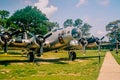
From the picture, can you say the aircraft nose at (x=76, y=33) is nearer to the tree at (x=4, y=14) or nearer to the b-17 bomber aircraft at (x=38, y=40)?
the b-17 bomber aircraft at (x=38, y=40)

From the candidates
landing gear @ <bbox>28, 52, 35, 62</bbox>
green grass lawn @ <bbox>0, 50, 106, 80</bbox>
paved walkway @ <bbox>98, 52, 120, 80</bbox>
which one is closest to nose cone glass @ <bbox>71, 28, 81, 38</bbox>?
green grass lawn @ <bbox>0, 50, 106, 80</bbox>

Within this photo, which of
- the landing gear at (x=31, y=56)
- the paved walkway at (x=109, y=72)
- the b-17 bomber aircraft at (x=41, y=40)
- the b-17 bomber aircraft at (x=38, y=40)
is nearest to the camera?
the paved walkway at (x=109, y=72)

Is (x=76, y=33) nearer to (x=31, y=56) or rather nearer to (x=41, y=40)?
(x=41, y=40)

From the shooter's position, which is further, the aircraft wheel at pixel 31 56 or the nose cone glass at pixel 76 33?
the aircraft wheel at pixel 31 56

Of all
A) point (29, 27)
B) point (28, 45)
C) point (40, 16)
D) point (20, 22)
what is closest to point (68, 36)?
point (28, 45)

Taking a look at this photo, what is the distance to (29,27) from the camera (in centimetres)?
8081

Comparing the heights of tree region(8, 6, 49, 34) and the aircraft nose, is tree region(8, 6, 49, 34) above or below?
above

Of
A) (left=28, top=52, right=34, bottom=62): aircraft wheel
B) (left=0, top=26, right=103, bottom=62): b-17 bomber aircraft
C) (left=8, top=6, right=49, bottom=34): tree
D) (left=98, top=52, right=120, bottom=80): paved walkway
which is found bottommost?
(left=98, top=52, right=120, bottom=80): paved walkway

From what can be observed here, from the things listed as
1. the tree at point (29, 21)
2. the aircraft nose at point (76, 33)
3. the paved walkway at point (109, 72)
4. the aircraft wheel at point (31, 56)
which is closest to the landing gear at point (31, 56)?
the aircraft wheel at point (31, 56)

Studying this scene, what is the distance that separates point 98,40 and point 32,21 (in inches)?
1779

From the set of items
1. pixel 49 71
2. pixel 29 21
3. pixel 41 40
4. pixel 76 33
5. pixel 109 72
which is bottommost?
pixel 109 72

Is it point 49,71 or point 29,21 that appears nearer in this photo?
point 49,71

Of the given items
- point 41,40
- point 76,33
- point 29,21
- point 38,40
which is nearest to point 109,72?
point 76,33

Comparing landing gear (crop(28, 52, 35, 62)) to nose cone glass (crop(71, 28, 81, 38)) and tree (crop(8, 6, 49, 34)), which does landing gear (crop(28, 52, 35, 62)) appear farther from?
tree (crop(8, 6, 49, 34))
